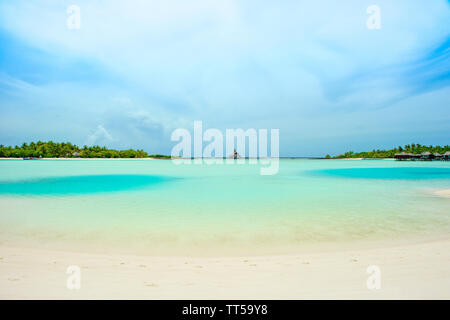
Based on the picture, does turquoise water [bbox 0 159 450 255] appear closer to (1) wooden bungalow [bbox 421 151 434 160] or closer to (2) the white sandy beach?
(2) the white sandy beach

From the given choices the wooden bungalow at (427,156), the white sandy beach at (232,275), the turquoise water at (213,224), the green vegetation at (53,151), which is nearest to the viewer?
the white sandy beach at (232,275)

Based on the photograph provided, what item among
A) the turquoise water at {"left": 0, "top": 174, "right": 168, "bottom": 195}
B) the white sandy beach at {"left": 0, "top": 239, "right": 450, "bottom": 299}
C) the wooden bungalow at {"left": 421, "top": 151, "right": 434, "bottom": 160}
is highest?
the wooden bungalow at {"left": 421, "top": 151, "right": 434, "bottom": 160}

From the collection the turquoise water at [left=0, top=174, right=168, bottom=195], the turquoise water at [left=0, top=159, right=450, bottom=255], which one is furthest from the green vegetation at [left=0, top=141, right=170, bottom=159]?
the turquoise water at [left=0, top=159, right=450, bottom=255]

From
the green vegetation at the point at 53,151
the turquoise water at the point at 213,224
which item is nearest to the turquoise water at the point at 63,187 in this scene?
the turquoise water at the point at 213,224

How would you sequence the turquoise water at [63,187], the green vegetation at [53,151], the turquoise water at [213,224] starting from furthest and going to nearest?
the green vegetation at [53,151]
the turquoise water at [63,187]
the turquoise water at [213,224]

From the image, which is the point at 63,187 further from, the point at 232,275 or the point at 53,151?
the point at 53,151

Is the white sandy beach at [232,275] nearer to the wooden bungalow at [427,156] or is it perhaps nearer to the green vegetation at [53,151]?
the wooden bungalow at [427,156]

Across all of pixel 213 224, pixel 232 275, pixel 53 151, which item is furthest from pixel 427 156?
pixel 53 151

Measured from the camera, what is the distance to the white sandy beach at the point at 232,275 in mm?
2977

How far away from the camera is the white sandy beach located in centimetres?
298

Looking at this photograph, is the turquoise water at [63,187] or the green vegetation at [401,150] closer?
the turquoise water at [63,187]

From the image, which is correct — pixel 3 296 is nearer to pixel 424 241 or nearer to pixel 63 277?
pixel 63 277

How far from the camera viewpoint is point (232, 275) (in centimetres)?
359

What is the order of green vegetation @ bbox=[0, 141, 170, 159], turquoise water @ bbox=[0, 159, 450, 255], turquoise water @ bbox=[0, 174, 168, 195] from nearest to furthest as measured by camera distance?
turquoise water @ bbox=[0, 159, 450, 255] < turquoise water @ bbox=[0, 174, 168, 195] < green vegetation @ bbox=[0, 141, 170, 159]
